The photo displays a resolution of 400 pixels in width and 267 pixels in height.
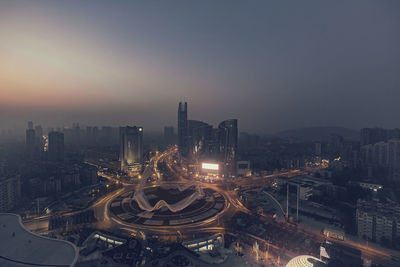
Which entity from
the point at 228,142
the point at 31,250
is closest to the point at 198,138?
the point at 228,142

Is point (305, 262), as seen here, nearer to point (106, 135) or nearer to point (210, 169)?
point (210, 169)

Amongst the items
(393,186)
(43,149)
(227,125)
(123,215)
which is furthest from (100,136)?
(393,186)

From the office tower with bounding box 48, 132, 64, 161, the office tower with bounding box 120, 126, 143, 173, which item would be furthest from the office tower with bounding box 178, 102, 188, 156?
the office tower with bounding box 48, 132, 64, 161

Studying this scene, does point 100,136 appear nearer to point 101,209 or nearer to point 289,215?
point 101,209

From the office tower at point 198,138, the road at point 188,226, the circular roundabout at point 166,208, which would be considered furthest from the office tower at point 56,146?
the office tower at point 198,138

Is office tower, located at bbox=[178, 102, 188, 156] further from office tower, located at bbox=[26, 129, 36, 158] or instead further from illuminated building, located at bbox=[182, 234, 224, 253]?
illuminated building, located at bbox=[182, 234, 224, 253]
